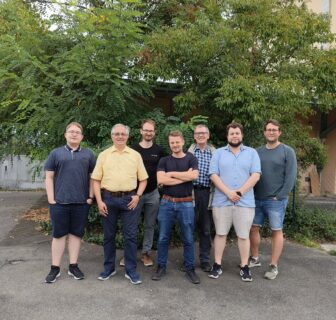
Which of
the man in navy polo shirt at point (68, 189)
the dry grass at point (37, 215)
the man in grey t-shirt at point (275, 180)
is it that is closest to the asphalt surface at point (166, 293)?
the man in navy polo shirt at point (68, 189)

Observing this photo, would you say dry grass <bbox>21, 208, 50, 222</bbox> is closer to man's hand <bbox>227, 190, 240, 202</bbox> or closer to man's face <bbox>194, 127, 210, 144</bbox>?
man's face <bbox>194, 127, 210, 144</bbox>

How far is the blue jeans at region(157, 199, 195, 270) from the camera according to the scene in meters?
4.72

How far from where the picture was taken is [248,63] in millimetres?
7008

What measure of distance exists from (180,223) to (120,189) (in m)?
0.85

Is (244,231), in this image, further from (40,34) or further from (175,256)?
(40,34)

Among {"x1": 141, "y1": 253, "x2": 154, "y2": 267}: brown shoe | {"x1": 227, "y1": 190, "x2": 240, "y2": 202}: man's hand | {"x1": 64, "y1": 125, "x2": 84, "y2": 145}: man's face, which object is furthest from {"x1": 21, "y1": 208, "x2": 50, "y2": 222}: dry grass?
{"x1": 227, "y1": 190, "x2": 240, "y2": 202}: man's hand

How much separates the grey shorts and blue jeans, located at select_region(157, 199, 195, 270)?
33 centimetres

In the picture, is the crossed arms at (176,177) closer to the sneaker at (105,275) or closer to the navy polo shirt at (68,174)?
the navy polo shirt at (68,174)

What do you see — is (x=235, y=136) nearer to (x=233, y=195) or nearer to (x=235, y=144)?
(x=235, y=144)

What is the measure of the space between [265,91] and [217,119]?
40.1 inches

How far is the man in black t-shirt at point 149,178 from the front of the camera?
16.4 feet

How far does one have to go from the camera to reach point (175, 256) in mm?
5770

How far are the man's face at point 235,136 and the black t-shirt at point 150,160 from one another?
941mm

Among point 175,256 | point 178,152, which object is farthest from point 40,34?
point 175,256
